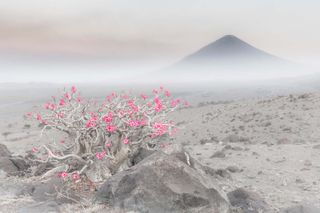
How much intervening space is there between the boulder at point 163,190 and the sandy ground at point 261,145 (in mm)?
2039

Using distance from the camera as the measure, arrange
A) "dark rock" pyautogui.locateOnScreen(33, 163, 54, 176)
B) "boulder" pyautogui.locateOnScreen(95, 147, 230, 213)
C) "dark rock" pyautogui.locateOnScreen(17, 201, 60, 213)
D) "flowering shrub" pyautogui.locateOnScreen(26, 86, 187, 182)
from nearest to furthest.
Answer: "boulder" pyautogui.locateOnScreen(95, 147, 230, 213), "dark rock" pyautogui.locateOnScreen(17, 201, 60, 213), "flowering shrub" pyautogui.locateOnScreen(26, 86, 187, 182), "dark rock" pyautogui.locateOnScreen(33, 163, 54, 176)

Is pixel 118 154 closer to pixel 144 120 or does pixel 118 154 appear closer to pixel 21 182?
pixel 144 120

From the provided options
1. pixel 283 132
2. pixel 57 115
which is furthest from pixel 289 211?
pixel 283 132

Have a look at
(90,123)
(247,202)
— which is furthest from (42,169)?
(247,202)

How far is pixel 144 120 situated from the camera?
11438 millimetres

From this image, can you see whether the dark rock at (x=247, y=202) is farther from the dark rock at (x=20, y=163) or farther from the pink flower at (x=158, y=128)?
the dark rock at (x=20, y=163)

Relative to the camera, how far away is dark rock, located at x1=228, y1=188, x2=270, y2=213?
9.12 metres

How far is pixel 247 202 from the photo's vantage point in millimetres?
9297

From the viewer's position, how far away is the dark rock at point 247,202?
9.12 meters

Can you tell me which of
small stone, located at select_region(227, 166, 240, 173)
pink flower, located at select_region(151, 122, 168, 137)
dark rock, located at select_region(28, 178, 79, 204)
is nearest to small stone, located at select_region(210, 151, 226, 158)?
small stone, located at select_region(227, 166, 240, 173)

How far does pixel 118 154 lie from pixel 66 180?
56.2 inches

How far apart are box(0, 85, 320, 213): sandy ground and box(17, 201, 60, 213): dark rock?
0.29 meters

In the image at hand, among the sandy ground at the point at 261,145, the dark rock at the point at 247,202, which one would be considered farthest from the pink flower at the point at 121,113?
the dark rock at the point at 247,202

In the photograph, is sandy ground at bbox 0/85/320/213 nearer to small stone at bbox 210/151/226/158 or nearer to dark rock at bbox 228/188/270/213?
small stone at bbox 210/151/226/158
